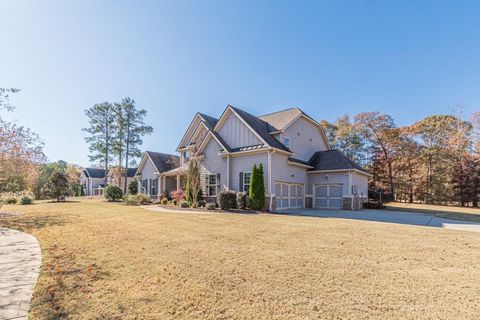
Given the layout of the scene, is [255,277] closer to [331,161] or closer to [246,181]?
[246,181]

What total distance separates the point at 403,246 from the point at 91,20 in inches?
650

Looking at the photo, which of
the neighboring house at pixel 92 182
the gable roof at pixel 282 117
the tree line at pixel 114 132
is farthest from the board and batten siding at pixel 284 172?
the neighboring house at pixel 92 182

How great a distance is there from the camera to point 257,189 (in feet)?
55.5

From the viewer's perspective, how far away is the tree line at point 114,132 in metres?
38.4

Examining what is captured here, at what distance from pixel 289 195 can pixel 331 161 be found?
520cm

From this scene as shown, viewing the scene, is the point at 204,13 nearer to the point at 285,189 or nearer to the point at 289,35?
the point at 289,35

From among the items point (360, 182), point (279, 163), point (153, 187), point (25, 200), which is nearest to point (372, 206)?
point (360, 182)

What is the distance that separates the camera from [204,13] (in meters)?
13.8

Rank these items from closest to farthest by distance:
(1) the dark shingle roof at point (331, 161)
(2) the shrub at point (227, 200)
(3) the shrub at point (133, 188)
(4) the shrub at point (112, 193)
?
(2) the shrub at point (227, 200) < (1) the dark shingle roof at point (331, 161) < (4) the shrub at point (112, 193) < (3) the shrub at point (133, 188)

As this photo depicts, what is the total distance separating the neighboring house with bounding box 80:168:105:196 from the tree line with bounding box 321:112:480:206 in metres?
53.0

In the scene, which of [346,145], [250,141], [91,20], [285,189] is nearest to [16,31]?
[91,20]

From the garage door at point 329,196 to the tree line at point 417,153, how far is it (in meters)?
15.0

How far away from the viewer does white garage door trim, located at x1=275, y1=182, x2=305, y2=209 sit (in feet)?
60.2

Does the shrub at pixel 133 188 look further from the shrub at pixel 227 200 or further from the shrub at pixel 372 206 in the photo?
the shrub at pixel 372 206
